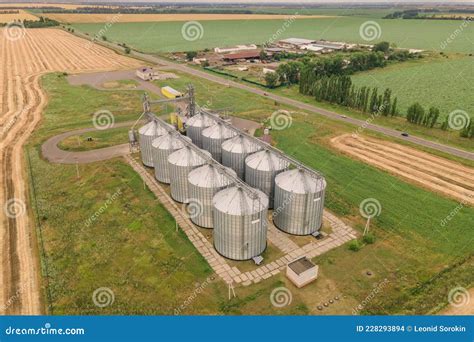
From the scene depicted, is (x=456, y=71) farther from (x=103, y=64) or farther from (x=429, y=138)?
(x=103, y=64)

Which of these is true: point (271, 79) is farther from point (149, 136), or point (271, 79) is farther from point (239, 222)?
point (239, 222)

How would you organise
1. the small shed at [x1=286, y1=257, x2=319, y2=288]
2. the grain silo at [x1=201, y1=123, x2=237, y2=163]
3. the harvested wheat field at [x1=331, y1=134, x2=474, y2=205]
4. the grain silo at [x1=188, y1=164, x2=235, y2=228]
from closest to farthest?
the small shed at [x1=286, y1=257, x2=319, y2=288]
the grain silo at [x1=188, y1=164, x2=235, y2=228]
the harvested wheat field at [x1=331, y1=134, x2=474, y2=205]
the grain silo at [x1=201, y1=123, x2=237, y2=163]

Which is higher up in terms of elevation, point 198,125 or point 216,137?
point 198,125

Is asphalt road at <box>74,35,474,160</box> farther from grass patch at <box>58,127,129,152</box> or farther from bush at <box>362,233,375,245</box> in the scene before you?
grass patch at <box>58,127,129,152</box>

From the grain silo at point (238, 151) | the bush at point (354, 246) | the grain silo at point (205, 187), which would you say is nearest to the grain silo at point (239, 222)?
the grain silo at point (205, 187)

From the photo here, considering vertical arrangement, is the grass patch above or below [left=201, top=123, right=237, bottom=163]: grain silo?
below

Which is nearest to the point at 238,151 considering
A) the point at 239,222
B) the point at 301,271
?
the point at 239,222

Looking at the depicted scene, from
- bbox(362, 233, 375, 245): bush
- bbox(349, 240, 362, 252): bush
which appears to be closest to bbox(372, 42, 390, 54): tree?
bbox(362, 233, 375, 245): bush
